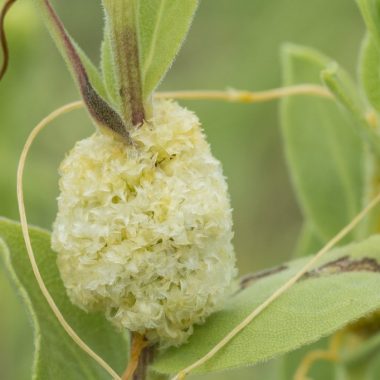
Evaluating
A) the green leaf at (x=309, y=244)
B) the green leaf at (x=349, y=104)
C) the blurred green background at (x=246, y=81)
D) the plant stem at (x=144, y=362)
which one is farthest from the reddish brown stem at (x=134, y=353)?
the blurred green background at (x=246, y=81)

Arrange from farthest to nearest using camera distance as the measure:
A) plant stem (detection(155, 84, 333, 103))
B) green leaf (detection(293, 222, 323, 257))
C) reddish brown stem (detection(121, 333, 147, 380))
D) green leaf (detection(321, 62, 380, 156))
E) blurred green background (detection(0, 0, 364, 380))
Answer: blurred green background (detection(0, 0, 364, 380)) → green leaf (detection(293, 222, 323, 257)) → plant stem (detection(155, 84, 333, 103)) → green leaf (detection(321, 62, 380, 156)) → reddish brown stem (detection(121, 333, 147, 380))

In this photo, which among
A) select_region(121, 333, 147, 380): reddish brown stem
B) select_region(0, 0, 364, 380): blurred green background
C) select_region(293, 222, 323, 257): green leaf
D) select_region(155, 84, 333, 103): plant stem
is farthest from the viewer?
select_region(0, 0, 364, 380): blurred green background

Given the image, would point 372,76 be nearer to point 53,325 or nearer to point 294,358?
point 53,325

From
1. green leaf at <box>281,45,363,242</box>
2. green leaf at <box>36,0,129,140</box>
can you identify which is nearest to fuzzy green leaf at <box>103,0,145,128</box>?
green leaf at <box>36,0,129,140</box>

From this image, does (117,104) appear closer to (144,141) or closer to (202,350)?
(144,141)

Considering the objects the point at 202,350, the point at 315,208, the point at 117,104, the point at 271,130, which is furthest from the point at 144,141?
the point at 271,130

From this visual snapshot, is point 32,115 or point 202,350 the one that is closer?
point 202,350

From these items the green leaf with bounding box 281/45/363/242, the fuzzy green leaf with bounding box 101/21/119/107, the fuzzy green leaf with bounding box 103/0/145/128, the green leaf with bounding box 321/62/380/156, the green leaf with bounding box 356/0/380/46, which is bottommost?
the green leaf with bounding box 281/45/363/242

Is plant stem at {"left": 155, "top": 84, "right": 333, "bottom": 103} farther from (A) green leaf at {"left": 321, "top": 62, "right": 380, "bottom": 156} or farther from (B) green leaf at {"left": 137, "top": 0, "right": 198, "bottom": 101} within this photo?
(B) green leaf at {"left": 137, "top": 0, "right": 198, "bottom": 101}
